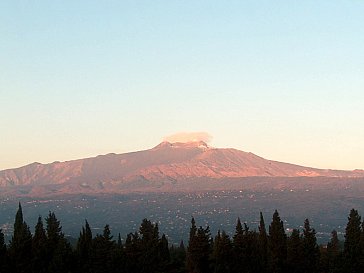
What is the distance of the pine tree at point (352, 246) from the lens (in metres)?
101

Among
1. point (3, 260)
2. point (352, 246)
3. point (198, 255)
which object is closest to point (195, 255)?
point (198, 255)

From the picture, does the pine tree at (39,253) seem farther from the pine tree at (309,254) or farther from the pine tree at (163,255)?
the pine tree at (309,254)

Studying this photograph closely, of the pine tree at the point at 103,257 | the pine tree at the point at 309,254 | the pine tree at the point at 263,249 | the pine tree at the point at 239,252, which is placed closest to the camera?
the pine tree at the point at 103,257

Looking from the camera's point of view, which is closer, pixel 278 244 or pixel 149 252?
pixel 149 252

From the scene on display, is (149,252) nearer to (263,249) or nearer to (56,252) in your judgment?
(56,252)

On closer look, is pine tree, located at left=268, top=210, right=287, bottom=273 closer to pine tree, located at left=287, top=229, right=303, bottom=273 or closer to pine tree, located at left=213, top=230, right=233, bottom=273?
pine tree, located at left=287, top=229, right=303, bottom=273

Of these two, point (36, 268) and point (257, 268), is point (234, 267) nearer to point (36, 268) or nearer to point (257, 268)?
point (257, 268)

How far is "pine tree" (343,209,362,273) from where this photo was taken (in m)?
101

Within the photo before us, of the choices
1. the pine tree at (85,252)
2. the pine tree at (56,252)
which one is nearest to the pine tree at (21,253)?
the pine tree at (56,252)

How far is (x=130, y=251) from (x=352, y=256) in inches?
1558

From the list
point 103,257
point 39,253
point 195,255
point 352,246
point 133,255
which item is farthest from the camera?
point 133,255

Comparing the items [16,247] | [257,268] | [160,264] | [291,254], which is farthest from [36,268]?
[291,254]

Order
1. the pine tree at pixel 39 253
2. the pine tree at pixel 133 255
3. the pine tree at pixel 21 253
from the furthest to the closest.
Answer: the pine tree at pixel 133 255, the pine tree at pixel 39 253, the pine tree at pixel 21 253

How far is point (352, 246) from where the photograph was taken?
103000 mm
